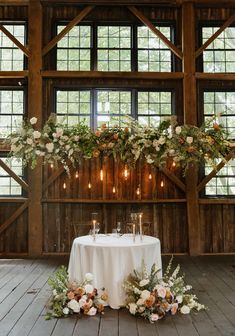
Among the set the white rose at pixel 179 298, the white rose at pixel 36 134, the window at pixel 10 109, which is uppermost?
the window at pixel 10 109

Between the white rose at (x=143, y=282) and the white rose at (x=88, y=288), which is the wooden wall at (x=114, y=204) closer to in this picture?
the white rose at (x=88, y=288)

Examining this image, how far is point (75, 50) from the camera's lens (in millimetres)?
7723

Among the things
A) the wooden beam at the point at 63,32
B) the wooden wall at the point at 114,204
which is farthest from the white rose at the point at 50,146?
the wooden beam at the point at 63,32

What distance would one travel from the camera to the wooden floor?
341 centimetres

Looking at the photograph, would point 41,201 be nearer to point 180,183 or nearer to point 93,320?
point 180,183

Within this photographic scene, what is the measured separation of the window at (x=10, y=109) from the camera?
7578mm

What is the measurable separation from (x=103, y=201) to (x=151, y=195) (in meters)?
0.96

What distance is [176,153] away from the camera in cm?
621

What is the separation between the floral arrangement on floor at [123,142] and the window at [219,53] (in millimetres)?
2172

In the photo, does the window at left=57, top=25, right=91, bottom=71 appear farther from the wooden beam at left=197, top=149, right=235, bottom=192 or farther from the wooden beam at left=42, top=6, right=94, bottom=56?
the wooden beam at left=197, top=149, right=235, bottom=192

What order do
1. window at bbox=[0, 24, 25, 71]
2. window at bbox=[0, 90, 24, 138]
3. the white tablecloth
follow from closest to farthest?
the white tablecloth, window at bbox=[0, 90, 24, 138], window at bbox=[0, 24, 25, 71]

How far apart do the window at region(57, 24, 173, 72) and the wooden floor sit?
4.36 meters

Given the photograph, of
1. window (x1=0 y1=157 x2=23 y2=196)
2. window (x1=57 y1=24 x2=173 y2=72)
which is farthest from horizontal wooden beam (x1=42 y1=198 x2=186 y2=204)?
window (x1=57 y1=24 x2=173 y2=72)

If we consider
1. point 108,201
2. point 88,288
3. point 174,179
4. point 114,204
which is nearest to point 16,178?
point 108,201
